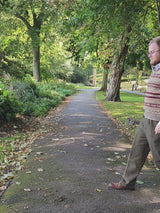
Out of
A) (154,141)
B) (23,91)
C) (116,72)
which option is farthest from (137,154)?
(116,72)

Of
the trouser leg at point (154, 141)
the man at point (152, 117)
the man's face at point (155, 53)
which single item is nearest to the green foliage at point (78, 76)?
the man at point (152, 117)

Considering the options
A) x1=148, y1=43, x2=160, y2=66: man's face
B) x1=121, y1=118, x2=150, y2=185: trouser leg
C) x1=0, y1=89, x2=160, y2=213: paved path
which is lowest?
x1=0, y1=89, x2=160, y2=213: paved path

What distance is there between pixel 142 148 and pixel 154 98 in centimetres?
83

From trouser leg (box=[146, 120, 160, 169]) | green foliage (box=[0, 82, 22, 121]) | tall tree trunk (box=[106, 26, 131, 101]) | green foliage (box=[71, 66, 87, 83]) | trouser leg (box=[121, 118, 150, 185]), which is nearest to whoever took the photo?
trouser leg (box=[146, 120, 160, 169])

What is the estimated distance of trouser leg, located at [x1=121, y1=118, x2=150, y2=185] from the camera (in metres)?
3.52

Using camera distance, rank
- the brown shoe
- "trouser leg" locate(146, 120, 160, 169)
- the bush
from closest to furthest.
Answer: "trouser leg" locate(146, 120, 160, 169) < the brown shoe < the bush

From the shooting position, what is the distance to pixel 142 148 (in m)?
3.57

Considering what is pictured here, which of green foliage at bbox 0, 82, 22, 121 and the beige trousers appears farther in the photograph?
green foliage at bbox 0, 82, 22, 121

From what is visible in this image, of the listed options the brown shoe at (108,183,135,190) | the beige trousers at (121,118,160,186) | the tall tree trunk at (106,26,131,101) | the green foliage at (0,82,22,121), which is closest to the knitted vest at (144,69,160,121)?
the beige trousers at (121,118,160,186)

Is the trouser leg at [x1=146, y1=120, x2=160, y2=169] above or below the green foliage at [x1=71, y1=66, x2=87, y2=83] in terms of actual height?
below

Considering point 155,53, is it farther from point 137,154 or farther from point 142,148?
point 137,154

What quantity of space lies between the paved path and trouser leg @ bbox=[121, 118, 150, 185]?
0.86 ft

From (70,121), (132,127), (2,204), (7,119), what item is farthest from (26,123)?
(2,204)

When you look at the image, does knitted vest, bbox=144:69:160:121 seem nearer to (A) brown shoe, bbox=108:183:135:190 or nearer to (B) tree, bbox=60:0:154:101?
(A) brown shoe, bbox=108:183:135:190
